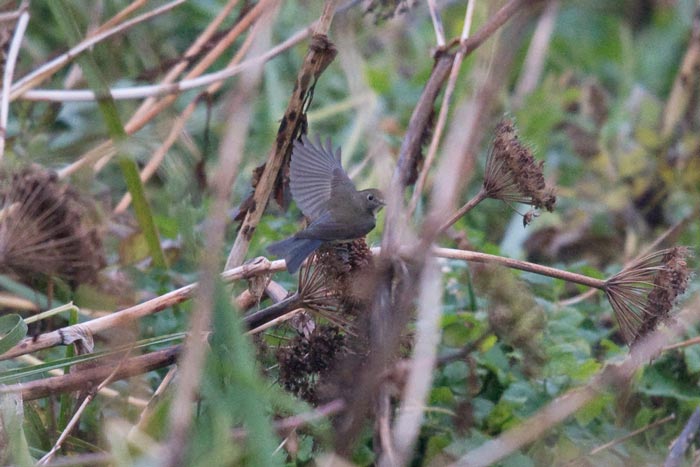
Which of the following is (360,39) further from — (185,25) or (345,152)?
(345,152)

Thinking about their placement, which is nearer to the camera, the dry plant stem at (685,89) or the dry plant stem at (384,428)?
the dry plant stem at (384,428)

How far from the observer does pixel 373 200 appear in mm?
1938

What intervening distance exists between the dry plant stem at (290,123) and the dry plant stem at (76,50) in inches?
23.0

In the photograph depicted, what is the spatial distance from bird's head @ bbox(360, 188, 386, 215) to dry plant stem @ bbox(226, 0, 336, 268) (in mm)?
218

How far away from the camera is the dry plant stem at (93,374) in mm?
1515

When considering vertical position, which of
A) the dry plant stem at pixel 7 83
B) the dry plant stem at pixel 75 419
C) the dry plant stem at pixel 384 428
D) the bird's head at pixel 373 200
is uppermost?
the dry plant stem at pixel 7 83

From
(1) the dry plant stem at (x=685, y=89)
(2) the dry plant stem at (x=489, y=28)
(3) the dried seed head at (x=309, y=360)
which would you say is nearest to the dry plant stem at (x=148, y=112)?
(2) the dry plant stem at (x=489, y=28)

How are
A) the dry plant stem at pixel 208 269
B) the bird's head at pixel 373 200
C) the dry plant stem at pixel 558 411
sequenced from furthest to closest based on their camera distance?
the bird's head at pixel 373 200, the dry plant stem at pixel 558 411, the dry plant stem at pixel 208 269

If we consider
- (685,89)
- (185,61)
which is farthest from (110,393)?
(685,89)

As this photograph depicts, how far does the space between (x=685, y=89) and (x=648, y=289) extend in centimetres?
223

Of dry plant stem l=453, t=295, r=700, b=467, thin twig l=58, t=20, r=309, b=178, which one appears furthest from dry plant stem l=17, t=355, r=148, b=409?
dry plant stem l=453, t=295, r=700, b=467

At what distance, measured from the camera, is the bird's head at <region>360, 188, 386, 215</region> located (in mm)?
1895

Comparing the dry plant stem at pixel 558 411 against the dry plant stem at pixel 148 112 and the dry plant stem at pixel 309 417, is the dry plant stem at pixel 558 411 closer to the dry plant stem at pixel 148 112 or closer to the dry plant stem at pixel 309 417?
the dry plant stem at pixel 309 417

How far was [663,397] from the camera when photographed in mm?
2031
